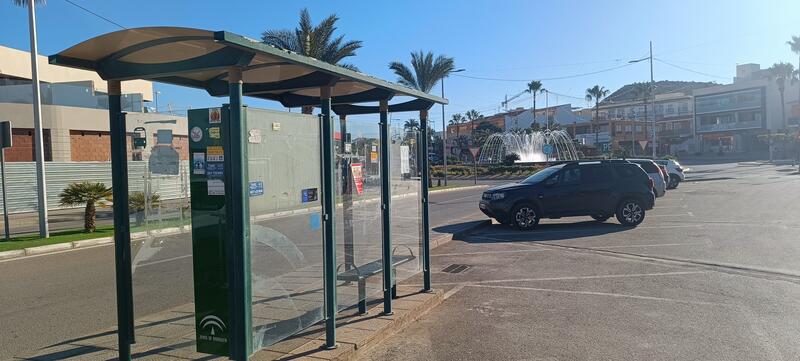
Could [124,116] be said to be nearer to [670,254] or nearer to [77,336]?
[77,336]

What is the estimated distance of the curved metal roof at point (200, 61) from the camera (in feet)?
12.5

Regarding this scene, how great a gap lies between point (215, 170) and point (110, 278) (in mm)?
6587

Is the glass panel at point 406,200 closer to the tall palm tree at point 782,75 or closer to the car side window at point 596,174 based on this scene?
the car side window at point 596,174

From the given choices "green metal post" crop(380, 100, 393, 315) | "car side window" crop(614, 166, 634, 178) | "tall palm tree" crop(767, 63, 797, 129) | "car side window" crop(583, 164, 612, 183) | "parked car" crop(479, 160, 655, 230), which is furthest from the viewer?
"tall palm tree" crop(767, 63, 797, 129)

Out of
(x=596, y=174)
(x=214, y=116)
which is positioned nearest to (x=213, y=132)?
(x=214, y=116)

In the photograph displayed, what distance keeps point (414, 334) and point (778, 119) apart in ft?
323

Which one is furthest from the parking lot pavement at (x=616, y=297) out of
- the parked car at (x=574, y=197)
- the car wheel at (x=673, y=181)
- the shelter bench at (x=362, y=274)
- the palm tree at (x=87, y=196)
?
the car wheel at (x=673, y=181)

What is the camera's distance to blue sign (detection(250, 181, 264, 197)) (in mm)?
A: 4297

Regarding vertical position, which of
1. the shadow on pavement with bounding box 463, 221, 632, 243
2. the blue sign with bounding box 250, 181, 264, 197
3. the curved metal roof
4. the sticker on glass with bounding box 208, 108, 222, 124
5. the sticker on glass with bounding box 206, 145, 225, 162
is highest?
the curved metal roof

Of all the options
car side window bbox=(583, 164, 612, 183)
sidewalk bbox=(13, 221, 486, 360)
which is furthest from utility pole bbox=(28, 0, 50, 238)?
car side window bbox=(583, 164, 612, 183)

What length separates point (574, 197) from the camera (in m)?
14.7

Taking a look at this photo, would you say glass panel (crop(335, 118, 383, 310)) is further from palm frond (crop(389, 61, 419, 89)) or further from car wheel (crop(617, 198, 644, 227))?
palm frond (crop(389, 61, 419, 89))

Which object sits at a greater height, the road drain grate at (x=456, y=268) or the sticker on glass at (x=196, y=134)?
the sticker on glass at (x=196, y=134)

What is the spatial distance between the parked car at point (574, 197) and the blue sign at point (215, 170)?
448 inches
